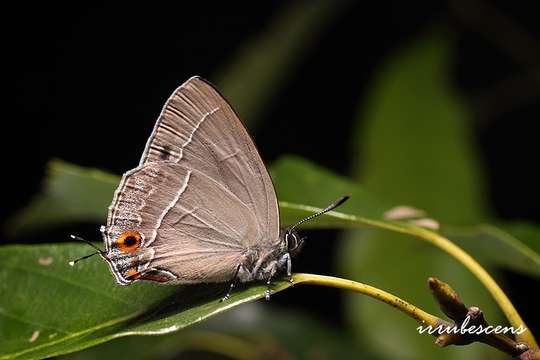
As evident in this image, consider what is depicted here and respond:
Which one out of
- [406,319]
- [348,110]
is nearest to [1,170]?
[348,110]

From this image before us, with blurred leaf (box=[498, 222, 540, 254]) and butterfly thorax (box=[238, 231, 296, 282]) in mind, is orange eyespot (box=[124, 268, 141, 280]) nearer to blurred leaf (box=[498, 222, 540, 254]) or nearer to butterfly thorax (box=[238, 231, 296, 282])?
butterfly thorax (box=[238, 231, 296, 282])

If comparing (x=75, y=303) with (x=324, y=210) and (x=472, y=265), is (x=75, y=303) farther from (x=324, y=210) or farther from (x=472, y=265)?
(x=472, y=265)

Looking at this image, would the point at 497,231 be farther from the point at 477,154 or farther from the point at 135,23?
the point at 135,23

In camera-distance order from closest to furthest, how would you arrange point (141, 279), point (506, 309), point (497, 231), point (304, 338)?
point (506, 309), point (141, 279), point (497, 231), point (304, 338)

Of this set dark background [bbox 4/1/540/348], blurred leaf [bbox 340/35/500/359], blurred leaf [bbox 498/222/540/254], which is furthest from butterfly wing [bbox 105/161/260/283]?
dark background [bbox 4/1/540/348]

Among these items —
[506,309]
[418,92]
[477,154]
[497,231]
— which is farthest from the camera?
[418,92]

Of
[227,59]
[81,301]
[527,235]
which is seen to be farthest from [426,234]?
[227,59]

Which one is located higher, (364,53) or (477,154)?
(364,53)

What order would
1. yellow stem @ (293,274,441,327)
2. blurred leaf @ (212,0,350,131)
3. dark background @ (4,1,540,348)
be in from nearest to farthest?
yellow stem @ (293,274,441,327) < blurred leaf @ (212,0,350,131) < dark background @ (4,1,540,348)
